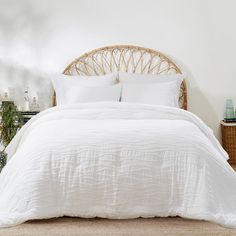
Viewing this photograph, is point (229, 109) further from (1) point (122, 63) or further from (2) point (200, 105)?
(1) point (122, 63)

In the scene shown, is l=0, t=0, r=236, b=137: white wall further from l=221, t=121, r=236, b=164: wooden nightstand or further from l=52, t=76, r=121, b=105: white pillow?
l=52, t=76, r=121, b=105: white pillow

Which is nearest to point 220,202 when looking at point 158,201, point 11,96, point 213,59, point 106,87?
point 158,201

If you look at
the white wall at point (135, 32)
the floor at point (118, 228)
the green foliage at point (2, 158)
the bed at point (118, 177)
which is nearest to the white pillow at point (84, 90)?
the white wall at point (135, 32)

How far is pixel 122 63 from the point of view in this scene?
4848mm

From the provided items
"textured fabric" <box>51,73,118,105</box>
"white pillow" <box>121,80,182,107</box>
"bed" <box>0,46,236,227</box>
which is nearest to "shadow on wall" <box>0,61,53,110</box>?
"textured fabric" <box>51,73,118,105</box>

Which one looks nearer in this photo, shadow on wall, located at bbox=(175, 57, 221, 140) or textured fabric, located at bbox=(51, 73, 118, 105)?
textured fabric, located at bbox=(51, 73, 118, 105)

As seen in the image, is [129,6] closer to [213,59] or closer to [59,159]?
[213,59]

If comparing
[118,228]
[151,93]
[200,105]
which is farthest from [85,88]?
[118,228]

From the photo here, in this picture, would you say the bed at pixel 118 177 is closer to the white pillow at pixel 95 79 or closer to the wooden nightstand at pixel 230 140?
the white pillow at pixel 95 79

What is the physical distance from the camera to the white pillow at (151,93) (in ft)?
13.8

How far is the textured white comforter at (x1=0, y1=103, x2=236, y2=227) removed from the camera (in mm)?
2533

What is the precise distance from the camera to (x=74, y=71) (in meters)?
4.85

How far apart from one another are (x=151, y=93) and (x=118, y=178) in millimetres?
1781

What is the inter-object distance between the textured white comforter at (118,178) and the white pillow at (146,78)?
168 centimetres
